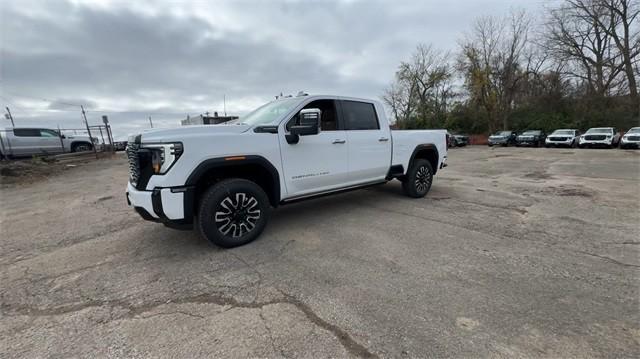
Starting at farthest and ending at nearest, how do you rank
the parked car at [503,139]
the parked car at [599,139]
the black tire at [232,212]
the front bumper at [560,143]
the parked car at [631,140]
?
the parked car at [503,139]
the front bumper at [560,143]
the parked car at [599,139]
the parked car at [631,140]
the black tire at [232,212]

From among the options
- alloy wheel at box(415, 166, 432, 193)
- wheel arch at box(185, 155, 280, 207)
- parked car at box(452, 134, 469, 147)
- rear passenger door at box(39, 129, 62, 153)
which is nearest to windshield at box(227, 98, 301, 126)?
wheel arch at box(185, 155, 280, 207)

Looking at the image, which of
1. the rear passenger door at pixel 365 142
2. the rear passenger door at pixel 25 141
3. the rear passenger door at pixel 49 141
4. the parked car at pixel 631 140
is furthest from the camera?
the parked car at pixel 631 140

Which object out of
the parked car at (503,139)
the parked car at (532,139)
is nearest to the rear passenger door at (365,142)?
the parked car at (532,139)

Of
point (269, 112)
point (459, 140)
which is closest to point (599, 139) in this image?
point (459, 140)

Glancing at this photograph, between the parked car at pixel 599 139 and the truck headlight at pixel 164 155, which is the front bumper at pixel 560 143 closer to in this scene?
the parked car at pixel 599 139

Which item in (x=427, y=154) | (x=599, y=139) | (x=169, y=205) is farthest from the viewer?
(x=599, y=139)

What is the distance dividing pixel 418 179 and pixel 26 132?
20.3 m

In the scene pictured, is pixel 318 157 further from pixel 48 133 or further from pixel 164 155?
pixel 48 133

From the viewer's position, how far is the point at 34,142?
50.4ft

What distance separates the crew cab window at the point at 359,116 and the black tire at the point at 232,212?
1822 mm

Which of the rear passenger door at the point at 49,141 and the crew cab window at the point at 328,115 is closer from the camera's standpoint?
the crew cab window at the point at 328,115

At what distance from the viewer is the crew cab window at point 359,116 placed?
439 centimetres

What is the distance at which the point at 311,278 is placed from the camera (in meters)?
2.67

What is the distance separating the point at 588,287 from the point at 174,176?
155 inches
